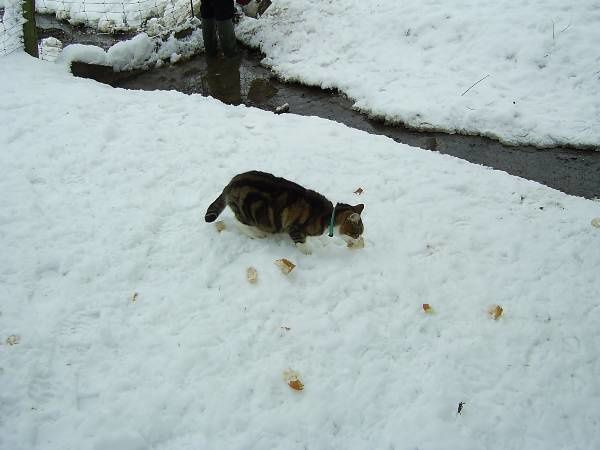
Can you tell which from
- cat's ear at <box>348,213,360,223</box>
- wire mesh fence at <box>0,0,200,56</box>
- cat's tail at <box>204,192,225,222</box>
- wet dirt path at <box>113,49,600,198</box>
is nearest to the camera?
cat's ear at <box>348,213,360,223</box>

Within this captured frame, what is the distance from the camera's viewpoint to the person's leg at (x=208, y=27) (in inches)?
351

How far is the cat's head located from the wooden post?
7.46m

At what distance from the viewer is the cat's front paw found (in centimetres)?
469

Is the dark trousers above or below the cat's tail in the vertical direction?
above

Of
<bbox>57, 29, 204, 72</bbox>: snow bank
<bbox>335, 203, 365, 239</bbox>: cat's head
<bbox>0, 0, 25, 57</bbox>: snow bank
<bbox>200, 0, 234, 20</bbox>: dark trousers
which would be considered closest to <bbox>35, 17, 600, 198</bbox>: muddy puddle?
<bbox>57, 29, 204, 72</bbox>: snow bank

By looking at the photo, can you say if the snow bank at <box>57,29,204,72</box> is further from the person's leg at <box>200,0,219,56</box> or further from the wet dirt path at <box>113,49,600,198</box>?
the person's leg at <box>200,0,219,56</box>

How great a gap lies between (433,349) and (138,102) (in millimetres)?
6050

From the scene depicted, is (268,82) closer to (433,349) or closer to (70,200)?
(70,200)

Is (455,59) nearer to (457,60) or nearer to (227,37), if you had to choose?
(457,60)

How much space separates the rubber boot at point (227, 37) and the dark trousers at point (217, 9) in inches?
4.5

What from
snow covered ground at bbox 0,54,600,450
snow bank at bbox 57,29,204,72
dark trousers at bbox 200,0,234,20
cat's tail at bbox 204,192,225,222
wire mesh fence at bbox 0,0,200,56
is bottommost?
snow covered ground at bbox 0,54,600,450

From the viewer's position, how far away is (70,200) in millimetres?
5367

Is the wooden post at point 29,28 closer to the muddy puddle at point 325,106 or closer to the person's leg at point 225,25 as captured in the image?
the muddy puddle at point 325,106

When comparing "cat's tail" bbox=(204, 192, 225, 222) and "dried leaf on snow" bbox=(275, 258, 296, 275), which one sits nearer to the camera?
"dried leaf on snow" bbox=(275, 258, 296, 275)
